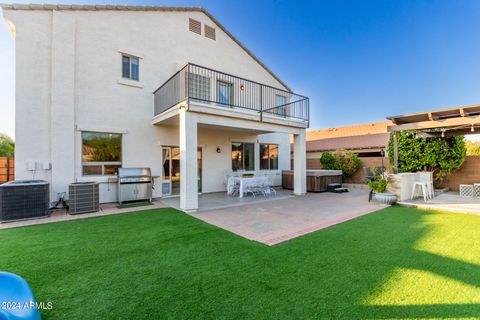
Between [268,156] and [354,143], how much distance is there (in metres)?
7.69

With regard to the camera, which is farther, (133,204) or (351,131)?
(351,131)

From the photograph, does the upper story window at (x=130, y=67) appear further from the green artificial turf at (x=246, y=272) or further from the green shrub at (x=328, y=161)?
the green shrub at (x=328, y=161)

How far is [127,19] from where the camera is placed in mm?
9000

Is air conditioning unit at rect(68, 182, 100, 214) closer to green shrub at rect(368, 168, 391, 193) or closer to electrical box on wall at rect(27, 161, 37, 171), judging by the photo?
electrical box on wall at rect(27, 161, 37, 171)

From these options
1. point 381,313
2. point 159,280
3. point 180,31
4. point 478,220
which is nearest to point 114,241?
point 159,280

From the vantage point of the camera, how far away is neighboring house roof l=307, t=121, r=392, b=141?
1897cm

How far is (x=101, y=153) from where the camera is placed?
8375 millimetres

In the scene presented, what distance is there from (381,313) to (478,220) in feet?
19.5

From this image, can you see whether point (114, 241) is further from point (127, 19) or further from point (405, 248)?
point (127, 19)

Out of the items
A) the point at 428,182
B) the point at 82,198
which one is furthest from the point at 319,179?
the point at 82,198

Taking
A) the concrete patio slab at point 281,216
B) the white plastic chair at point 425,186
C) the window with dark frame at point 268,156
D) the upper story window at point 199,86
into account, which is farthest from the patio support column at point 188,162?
the white plastic chair at point 425,186

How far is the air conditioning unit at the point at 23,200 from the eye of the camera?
5809mm

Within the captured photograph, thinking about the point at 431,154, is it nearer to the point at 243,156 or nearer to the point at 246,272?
the point at 243,156

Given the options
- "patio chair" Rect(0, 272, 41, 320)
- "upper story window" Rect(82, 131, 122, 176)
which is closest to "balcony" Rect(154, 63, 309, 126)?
"upper story window" Rect(82, 131, 122, 176)
